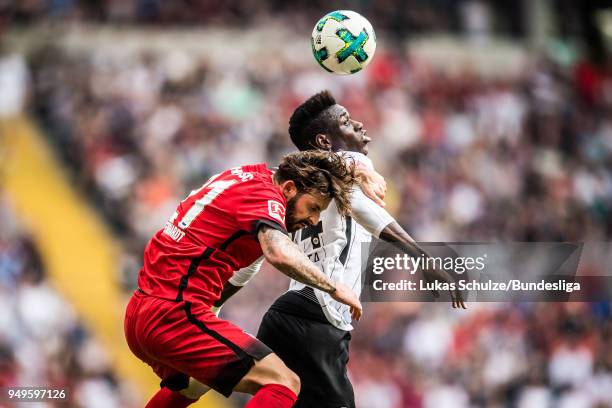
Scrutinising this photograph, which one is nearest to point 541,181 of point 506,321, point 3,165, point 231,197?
point 506,321

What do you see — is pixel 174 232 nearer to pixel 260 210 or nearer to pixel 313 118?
pixel 260 210

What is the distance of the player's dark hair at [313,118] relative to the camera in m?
6.79

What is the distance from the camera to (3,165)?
13.7 metres

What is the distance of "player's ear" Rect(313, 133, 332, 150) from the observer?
22.1 ft

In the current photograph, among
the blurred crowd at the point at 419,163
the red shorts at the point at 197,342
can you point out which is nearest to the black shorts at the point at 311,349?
the red shorts at the point at 197,342

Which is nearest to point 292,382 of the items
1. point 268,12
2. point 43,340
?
point 43,340

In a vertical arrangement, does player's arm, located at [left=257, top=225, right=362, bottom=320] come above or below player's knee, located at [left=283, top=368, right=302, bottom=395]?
above

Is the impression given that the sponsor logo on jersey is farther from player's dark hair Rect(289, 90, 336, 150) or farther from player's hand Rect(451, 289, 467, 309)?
player's hand Rect(451, 289, 467, 309)

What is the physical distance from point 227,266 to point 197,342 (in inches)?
17.8

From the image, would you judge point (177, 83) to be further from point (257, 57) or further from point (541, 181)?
point (541, 181)

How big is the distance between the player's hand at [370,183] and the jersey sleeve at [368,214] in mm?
81

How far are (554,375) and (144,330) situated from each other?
26.4 ft

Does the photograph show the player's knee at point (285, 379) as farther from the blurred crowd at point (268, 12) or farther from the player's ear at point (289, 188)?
the blurred crowd at point (268, 12)

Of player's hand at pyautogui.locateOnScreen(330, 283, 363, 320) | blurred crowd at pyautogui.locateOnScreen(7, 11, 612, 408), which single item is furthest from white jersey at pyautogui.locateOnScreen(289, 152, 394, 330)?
blurred crowd at pyautogui.locateOnScreen(7, 11, 612, 408)
